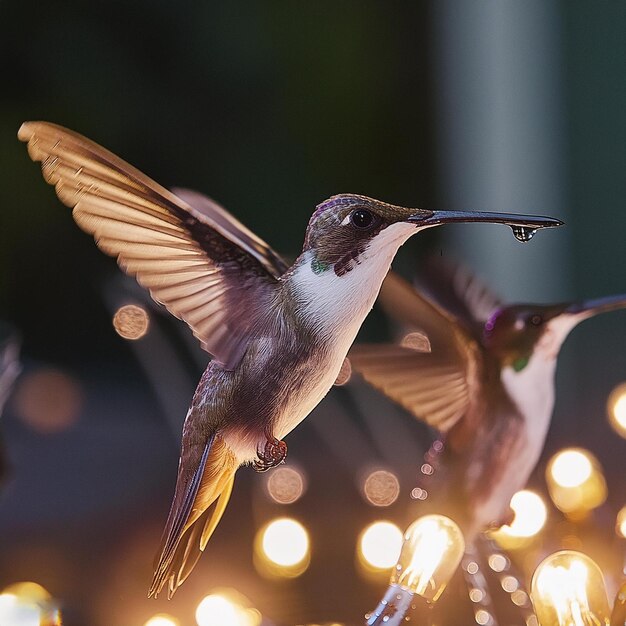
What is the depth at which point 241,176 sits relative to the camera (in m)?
2.43

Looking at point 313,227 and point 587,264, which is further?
point 587,264

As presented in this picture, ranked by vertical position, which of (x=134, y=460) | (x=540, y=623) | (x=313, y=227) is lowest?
(x=134, y=460)

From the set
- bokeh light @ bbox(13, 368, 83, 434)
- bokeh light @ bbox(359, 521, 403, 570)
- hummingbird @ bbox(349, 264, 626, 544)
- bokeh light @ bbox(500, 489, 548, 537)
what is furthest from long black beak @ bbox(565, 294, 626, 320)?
bokeh light @ bbox(13, 368, 83, 434)

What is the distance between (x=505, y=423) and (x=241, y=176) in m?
1.95

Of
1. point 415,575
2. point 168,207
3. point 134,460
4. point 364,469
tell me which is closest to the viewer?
point 168,207

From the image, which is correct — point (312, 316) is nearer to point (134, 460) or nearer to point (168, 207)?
point (168, 207)

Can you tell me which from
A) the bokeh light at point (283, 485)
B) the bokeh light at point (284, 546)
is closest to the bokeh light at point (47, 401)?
the bokeh light at point (283, 485)

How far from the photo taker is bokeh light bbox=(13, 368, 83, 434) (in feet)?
6.11

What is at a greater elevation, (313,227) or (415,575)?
(313,227)

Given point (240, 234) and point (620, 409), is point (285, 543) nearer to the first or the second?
point (620, 409)

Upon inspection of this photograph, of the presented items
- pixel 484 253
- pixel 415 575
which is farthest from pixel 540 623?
pixel 484 253

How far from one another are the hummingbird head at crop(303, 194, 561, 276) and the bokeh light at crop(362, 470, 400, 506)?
0.83m

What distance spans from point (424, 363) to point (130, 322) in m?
0.31

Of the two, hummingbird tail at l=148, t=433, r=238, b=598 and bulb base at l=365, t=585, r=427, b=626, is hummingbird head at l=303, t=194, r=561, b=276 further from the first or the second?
bulb base at l=365, t=585, r=427, b=626
